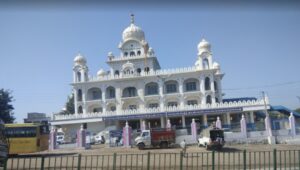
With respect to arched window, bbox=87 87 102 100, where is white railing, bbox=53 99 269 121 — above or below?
below

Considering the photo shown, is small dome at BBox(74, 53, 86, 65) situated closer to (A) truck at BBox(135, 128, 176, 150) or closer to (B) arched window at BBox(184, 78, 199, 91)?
(B) arched window at BBox(184, 78, 199, 91)

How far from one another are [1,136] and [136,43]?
3370cm

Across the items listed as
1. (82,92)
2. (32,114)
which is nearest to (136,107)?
(82,92)

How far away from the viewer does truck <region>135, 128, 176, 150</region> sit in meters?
25.3

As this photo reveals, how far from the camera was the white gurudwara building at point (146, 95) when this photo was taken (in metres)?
40.3

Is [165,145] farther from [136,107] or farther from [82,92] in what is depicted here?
[82,92]

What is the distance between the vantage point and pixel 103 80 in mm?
45000

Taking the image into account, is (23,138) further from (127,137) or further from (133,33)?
(133,33)

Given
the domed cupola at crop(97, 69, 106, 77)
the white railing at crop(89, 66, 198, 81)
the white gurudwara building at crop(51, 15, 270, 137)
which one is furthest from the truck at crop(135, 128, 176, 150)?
the domed cupola at crop(97, 69, 106, 77)

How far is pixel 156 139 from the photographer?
2539 centimetres

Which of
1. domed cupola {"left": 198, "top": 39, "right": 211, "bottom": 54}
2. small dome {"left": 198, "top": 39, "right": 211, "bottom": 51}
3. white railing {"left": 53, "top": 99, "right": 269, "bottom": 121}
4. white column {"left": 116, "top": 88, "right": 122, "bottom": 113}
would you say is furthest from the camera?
white column {"left": 116, "top": 88, "right": 122, "bottom": 113}

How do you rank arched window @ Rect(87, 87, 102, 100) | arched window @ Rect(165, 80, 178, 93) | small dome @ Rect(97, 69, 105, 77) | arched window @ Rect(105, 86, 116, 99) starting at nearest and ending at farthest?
1. arched window @ Rect(165, 80, 178, 93)
2. arched window @ Rect(105, 86, 116, 99)
3. arched window @ Rect(87, 87, 102, 100)
4. small dome @ Rect(97, 69, 105, 77)

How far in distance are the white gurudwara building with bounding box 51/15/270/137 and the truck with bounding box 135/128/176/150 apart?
547 inches

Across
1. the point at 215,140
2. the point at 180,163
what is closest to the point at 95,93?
the point at 215,140
